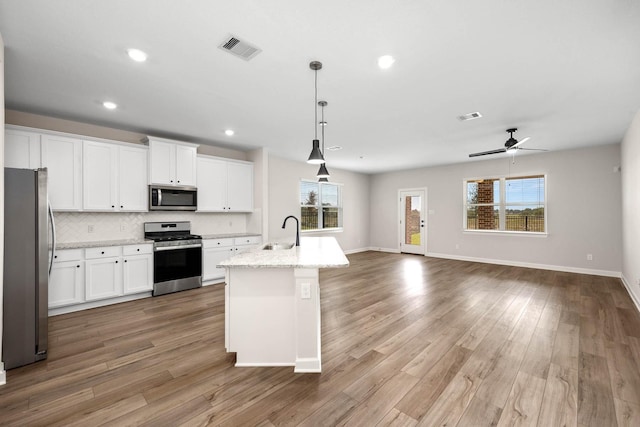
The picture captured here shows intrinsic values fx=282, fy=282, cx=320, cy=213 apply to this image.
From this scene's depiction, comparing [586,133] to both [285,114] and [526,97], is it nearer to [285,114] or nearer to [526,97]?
[526,97]

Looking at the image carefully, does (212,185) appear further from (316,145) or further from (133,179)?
(316,145)

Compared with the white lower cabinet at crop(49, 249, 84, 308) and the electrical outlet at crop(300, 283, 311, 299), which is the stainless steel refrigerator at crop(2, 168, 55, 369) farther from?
the electrical outlet at crop(300, 283, 311, 299)

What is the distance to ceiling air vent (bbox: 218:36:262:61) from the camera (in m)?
2.25

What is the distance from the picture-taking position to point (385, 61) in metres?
2.51

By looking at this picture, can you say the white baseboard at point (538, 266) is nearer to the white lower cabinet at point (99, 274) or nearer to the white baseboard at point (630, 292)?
the white baseboard at point (630, 292)

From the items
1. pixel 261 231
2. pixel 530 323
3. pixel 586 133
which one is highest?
pixel 586 133

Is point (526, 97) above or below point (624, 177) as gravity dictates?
above

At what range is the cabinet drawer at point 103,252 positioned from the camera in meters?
3.75

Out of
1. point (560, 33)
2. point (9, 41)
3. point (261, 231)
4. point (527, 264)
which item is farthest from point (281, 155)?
point (527, 264)

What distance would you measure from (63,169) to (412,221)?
797 centimetres

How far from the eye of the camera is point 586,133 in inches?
187

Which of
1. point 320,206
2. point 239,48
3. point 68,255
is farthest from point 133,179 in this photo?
point 320,206

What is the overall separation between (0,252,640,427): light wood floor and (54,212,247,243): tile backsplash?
1.17m

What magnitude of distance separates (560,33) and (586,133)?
3739 mm
